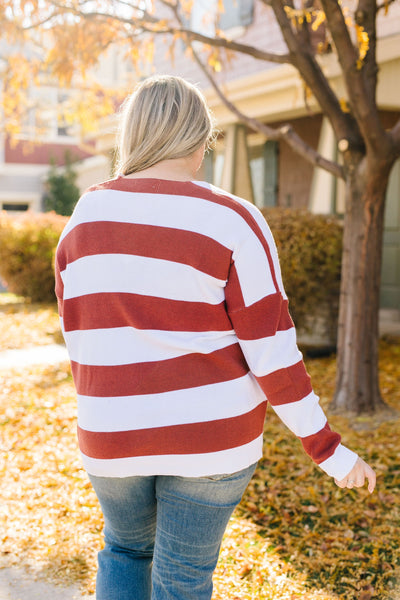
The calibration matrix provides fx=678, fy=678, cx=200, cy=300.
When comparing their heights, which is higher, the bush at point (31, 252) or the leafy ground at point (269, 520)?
the leafy ground at point (269, 520)

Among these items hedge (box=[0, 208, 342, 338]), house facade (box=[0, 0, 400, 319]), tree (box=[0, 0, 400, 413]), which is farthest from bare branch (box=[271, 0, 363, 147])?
house facade (box=[0, 0, 400, 319])

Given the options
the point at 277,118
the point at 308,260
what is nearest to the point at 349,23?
the point at 308,260

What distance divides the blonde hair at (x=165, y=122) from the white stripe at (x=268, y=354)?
0.53 meters

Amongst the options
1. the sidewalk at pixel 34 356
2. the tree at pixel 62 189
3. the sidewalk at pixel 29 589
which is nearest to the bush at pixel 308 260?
the sidewalk at pixel 34 356

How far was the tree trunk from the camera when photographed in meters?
5.04

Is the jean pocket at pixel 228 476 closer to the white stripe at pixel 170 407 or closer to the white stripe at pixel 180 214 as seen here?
the white stripe at pixel 170 407

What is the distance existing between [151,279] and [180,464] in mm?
471

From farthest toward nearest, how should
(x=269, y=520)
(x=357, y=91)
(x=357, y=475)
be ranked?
(x=357, y=91)
(x=269, y=520)
(x=357, y=475)

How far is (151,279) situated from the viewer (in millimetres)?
1681

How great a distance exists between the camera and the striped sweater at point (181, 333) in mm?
1675

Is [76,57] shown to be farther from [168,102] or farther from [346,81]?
[168,102]

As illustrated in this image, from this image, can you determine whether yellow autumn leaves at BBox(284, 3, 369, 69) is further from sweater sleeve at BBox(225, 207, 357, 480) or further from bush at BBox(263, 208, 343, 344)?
sweater sleeve at BBox(225, 207, 357, 480)

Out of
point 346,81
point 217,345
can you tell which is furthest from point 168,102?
point 346,81

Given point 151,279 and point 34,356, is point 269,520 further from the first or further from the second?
point 34,356
